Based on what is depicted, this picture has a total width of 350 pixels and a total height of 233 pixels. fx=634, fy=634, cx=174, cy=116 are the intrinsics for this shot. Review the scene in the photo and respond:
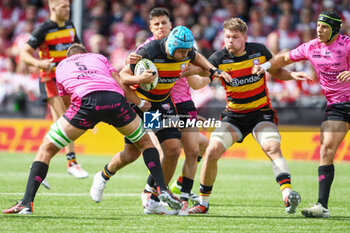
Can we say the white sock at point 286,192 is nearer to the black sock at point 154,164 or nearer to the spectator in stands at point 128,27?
the black sock at point 154,164

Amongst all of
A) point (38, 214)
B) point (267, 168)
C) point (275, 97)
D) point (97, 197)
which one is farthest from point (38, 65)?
point (275, 97)

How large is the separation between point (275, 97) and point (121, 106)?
873cm

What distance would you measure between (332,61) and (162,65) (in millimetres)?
2062

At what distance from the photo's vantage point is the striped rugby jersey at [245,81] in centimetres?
807

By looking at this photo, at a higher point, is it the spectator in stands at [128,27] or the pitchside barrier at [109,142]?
the spectator in stands at [128,27]

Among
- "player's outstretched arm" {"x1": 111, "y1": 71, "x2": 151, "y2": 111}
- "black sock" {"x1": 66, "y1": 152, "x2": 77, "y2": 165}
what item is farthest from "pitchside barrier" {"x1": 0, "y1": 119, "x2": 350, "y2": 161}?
"player's outstretched arm" {"x1": 111, "y1": 71, "x2": 151, "y2": 111}

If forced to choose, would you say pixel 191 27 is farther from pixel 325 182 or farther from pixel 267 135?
pixel 325 182

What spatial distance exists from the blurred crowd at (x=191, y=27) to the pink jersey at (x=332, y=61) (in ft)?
23.8

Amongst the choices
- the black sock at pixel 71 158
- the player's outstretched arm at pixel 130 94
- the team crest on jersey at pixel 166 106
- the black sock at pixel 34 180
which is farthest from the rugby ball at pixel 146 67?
the black sock at pixel 71 158

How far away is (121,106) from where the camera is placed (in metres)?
7.21

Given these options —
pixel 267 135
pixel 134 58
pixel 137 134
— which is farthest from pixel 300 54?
pixel 137 134

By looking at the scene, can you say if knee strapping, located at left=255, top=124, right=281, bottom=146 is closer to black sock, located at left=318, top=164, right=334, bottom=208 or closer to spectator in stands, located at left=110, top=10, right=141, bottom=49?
black sock, located at left=318, top=164, right=334, bottom=208

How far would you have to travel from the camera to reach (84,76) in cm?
732

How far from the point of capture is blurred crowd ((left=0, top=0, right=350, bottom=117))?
15914 mm
